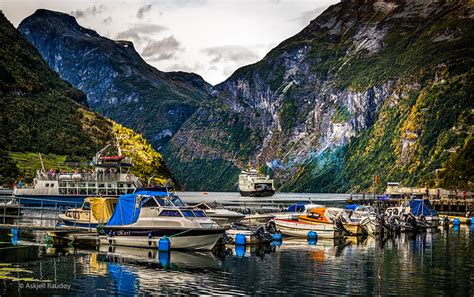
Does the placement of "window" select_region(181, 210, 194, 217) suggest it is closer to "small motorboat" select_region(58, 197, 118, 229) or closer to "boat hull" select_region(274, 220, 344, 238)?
"small motorboat" select_region(58, 197, 118, 229)

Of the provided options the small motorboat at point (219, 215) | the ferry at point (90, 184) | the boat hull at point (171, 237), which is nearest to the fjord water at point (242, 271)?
the boat hull at point (171, 237)

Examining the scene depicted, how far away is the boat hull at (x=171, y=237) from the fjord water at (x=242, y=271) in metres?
0.96

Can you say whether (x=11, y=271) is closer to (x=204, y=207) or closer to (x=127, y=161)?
(x=204, y=207)

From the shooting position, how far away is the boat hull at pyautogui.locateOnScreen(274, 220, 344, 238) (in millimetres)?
83500

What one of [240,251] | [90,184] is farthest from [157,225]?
[90,184]

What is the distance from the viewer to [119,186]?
522 feet

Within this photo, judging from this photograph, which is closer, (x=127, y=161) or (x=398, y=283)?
(x=398, y=283)

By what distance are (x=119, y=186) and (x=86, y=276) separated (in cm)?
11273

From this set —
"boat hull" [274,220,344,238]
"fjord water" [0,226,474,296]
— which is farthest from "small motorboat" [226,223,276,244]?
"boat hull" [274,220,344,238]

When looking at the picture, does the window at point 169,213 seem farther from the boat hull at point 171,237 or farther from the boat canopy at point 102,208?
the boat canopy at point 102,208

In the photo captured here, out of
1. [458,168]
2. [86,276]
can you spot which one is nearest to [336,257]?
[86,276]

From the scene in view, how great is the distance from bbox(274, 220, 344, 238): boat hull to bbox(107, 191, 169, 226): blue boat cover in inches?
1052

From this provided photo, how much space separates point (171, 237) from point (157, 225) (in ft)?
6.20

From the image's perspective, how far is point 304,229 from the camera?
85875 millimetres
